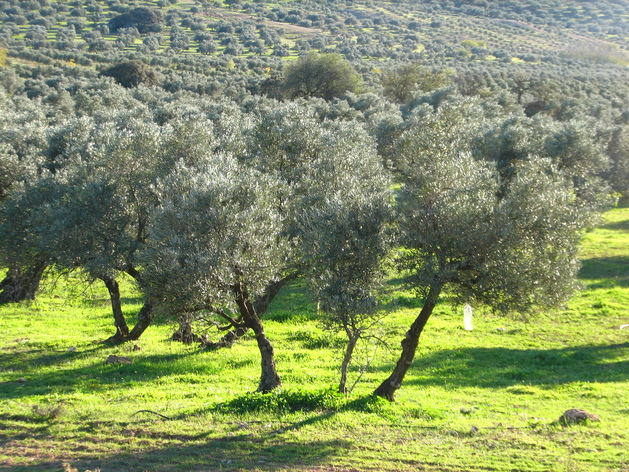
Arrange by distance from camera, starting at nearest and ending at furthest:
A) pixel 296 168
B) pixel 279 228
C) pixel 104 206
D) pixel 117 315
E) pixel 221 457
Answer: pixel 221 457
pixel 279 228
pixel 104 206
pixel 117 315
pixel 296 168

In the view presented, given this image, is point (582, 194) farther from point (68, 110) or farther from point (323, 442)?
point (68, 110)

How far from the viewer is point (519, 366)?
2662 centimetres

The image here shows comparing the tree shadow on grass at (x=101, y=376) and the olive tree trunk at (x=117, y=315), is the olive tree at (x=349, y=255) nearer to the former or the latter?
the tree shadow on grass at (x=101, y=376)

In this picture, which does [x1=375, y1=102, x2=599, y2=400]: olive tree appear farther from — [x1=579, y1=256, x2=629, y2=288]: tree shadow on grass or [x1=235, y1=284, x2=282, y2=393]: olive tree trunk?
[x1=579, y1=256, x2=629, y2=288]: tree shadow on grass

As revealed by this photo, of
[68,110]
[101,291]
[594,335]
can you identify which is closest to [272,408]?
[594,335]

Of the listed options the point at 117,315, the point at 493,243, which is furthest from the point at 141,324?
the point at 493,243

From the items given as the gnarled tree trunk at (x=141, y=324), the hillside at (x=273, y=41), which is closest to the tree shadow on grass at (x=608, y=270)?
the gnarled tree trunk at (x=141, y=324)

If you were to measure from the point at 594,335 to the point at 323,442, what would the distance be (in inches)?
760

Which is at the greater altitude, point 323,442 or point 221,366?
point 323,442

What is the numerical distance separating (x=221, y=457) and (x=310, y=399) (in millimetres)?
4437

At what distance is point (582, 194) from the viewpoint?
4247 cm

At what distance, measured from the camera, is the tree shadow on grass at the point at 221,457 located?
1460 cm

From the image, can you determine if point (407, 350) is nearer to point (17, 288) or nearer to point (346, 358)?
point (346, 358)

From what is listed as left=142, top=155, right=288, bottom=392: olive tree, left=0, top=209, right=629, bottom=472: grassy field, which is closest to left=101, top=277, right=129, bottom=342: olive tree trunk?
left=0, top=209, right=629, bottom=472: grassy field
